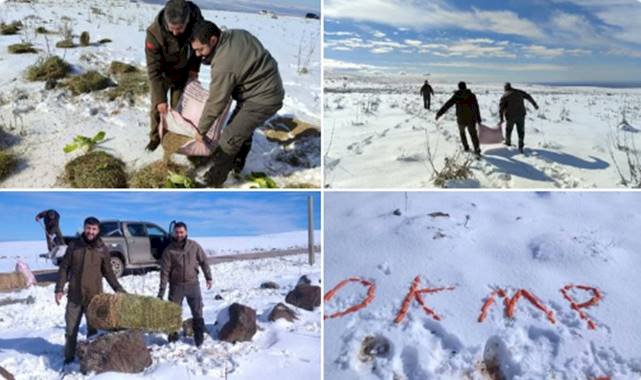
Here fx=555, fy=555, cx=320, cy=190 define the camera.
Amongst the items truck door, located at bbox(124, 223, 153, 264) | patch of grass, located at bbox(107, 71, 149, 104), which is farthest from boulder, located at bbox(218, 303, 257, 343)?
patch of grass, located at bbox(107, 71, 149, 104)

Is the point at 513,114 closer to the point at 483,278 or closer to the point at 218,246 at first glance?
the point at 483,278

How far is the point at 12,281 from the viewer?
14.3 feet

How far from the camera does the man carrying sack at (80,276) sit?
4203 millimetres

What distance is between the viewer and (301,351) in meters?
4.14

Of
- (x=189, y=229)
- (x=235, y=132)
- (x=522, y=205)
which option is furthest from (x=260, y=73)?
(x=522, y=205)

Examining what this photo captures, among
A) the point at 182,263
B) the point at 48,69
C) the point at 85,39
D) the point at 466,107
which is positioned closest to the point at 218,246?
the point at 182,263

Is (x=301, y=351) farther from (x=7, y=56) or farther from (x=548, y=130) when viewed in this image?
(x=7, y=56)

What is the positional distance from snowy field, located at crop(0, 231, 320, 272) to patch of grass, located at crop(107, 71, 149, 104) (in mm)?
1936

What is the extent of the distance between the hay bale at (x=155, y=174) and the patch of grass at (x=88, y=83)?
153cm

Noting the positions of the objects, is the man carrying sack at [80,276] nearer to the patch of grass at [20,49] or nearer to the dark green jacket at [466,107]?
the patch of grass at [20,49]

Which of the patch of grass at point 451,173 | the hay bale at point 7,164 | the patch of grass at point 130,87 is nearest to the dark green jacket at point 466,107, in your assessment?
the patch of grass at point 451,173

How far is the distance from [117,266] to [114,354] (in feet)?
2.51

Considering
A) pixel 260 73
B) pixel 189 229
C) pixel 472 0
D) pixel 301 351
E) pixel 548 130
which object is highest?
pixel 472 0

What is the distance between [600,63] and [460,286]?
17.2ft
